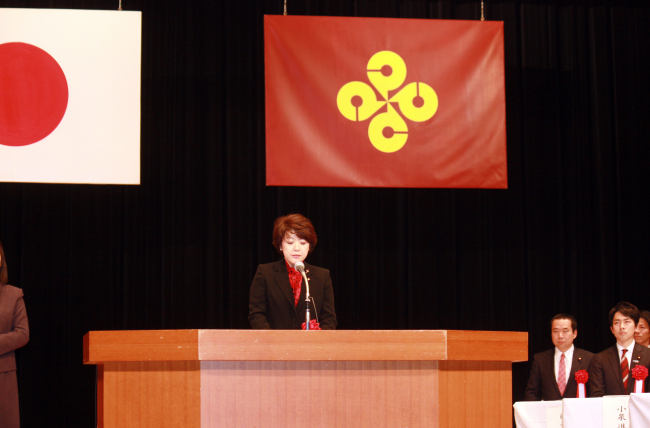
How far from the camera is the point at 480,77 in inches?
164

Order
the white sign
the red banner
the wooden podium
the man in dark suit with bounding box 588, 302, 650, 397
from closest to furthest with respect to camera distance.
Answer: the wooden podium, the white sign, the red banner, the man in dark suit with bounding box 588, 302, 650, 397

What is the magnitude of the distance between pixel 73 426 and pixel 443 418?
3373 millimetres

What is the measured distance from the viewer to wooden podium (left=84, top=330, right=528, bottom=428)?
1961 millimetres

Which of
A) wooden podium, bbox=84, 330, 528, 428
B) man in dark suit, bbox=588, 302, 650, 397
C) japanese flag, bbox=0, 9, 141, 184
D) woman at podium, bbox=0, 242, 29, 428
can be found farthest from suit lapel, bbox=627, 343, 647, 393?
woman at podium, bbox=0, 242, 29, 428

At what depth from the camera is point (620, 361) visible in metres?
4.21

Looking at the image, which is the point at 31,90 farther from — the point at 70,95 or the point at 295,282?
the point at 295,282

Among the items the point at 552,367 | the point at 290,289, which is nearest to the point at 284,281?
the point at 290,289

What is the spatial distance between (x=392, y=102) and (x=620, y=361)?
6.75 feet

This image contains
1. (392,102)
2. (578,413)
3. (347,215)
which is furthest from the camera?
(347,215)

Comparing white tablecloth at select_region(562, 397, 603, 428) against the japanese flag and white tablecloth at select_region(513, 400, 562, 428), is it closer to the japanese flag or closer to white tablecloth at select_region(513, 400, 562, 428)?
white tablecloth at select_region(513, 400, 562, 428)

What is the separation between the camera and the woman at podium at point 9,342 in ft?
10.4

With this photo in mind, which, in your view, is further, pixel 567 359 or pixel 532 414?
pixel 567 359

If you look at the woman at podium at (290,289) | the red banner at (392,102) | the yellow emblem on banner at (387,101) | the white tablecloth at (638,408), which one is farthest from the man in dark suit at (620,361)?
the woman at podium at (290,289)

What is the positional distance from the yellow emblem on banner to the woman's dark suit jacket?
4.15 feet
